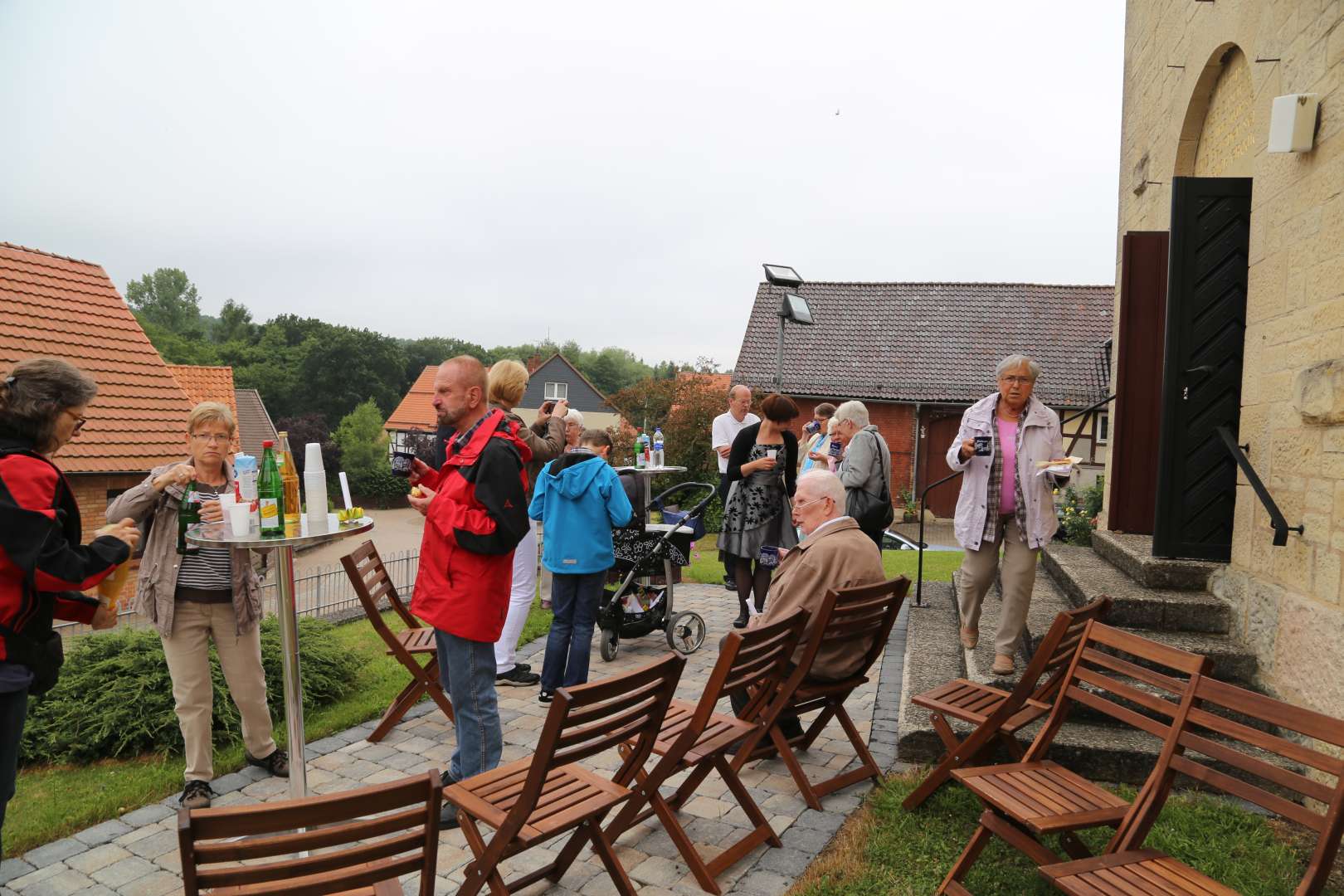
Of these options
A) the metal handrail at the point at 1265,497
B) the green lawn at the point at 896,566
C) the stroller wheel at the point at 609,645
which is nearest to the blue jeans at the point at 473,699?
the stroller wheel at the point at 609,645

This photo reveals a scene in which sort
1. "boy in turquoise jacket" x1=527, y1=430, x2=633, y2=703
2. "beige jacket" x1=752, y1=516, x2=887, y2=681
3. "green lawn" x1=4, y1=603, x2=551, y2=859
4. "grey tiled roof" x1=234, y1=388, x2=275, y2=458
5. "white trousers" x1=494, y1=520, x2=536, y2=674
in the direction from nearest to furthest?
"green lawn" x1=4, y1=603, x2=551, y2=859 → "beige jacket" x1=752, y1=516, x2=887, y2=681 → "boy in turquoise jacket" x1=527, y1=430, x2=633, y2=703 → "white trousers" x1=494, y1=520, x2=536, y2=674 → "grey tiled roof" x1=234, y1=388, x2=275, y2=458

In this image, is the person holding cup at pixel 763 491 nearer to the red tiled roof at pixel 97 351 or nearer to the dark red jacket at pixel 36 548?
the dark red jacket at pixel 36 548

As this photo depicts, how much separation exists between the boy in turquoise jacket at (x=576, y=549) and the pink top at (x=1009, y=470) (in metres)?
2.29

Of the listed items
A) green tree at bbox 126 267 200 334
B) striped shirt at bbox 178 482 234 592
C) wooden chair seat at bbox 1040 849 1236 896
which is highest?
green tree at bbox 126 267 200 334

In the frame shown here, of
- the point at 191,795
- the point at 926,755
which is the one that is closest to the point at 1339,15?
the point at 926,755

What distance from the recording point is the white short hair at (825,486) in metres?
4.37

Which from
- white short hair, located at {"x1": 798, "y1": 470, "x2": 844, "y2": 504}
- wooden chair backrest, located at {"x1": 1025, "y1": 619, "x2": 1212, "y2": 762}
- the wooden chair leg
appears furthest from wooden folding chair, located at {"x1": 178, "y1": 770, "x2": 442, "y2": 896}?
white short hair, located at {"x1": 798, "y1": 470, "x2": 844, "y2": 504}

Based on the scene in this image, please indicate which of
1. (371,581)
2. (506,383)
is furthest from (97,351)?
(506,383)

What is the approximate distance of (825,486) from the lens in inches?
172

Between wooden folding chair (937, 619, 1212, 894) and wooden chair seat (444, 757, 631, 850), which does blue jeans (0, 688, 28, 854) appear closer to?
wooden chair seat (444, 757, 631, 850)

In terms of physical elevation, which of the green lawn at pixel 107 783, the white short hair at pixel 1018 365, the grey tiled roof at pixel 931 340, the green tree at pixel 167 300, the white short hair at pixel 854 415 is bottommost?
the green lawn at pixel 107 783

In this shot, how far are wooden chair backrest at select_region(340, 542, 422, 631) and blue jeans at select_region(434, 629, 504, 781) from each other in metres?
1.01

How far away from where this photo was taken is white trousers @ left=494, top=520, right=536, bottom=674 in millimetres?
5832

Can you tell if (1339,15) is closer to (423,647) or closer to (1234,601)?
(1234,601)
